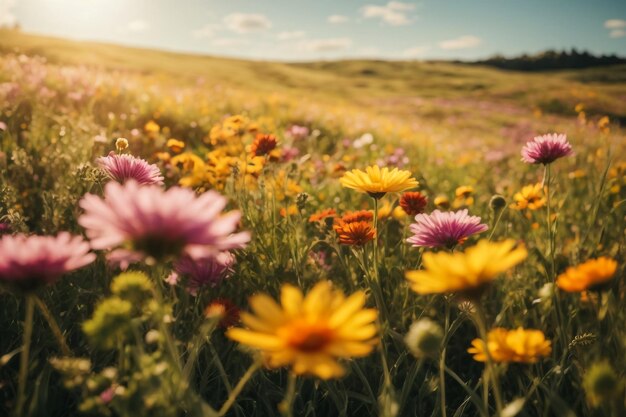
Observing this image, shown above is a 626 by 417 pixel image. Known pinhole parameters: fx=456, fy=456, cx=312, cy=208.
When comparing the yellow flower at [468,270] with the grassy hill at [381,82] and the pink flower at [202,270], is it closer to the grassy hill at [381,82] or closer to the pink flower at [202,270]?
the pink flower at [202,270]

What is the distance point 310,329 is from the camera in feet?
2.25

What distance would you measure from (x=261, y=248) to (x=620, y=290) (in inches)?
60.0

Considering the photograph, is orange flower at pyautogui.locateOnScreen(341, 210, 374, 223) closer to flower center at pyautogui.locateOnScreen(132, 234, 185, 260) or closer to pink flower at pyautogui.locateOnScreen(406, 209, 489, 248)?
pink flower at pyautogui.locateOnScreen(406, 209, 489, 248)

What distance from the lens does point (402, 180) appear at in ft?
4.32

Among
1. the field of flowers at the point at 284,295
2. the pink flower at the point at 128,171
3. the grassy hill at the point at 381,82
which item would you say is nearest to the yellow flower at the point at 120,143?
the field of flowers at the point at 284,295

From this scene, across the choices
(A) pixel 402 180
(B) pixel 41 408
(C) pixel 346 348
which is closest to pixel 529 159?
(A) pixel 402 180

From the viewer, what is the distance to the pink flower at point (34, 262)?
0.78m

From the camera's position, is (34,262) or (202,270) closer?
(34,262)

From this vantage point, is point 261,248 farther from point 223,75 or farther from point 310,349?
point 223,75

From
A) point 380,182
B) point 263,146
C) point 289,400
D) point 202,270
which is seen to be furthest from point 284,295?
point 263,146

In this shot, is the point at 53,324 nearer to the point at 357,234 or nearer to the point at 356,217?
the point at 357,234

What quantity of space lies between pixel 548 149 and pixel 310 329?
129cm

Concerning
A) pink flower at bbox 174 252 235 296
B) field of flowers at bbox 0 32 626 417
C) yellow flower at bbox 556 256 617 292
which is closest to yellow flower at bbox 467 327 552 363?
field of flowers at bbox 0 32 626 417

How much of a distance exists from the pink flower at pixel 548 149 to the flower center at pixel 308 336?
49.2 inches
